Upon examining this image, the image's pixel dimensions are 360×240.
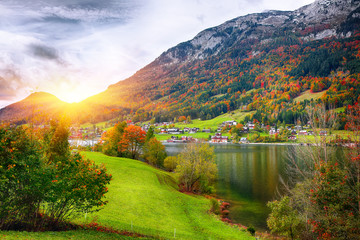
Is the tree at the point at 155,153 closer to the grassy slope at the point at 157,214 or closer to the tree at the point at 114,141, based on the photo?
the tree at the point at 114,141

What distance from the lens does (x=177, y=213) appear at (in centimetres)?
3056

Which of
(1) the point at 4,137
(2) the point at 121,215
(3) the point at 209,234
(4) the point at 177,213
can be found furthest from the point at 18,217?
(4) the point at 177,213

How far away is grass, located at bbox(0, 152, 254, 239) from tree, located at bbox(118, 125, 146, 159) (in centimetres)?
2984

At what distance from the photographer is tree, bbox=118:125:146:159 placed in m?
72.0

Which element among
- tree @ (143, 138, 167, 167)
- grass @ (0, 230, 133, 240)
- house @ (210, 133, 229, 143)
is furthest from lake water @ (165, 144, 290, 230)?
house @ (210, 133, 229, 143)

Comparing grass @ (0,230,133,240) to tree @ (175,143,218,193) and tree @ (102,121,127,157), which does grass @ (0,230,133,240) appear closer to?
tree @ (175,143,218,193)

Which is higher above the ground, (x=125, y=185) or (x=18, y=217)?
(x=18, y=217)

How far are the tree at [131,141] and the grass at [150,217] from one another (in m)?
29.8

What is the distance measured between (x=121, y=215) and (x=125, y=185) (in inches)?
502

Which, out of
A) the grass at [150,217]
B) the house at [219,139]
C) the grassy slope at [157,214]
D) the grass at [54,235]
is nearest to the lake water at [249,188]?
the grass at [150,217]

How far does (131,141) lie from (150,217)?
51260 mm

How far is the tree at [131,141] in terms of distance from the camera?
236ft

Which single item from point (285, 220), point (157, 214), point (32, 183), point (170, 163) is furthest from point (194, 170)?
point (32, 183)

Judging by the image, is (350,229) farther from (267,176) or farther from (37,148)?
(267,176)
